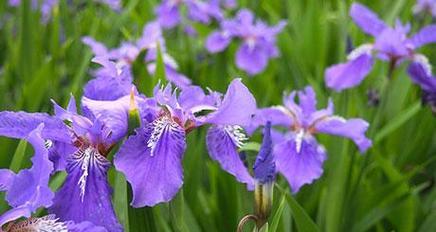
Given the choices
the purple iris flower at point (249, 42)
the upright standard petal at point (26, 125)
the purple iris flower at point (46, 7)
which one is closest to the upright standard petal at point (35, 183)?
the upright standard petal at point (26, 125)

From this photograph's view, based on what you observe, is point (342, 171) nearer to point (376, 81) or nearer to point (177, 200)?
point (177, 200)

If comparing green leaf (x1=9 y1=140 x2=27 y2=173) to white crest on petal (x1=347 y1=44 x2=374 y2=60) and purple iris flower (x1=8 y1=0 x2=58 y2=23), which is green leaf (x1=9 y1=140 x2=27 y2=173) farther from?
purple iris flower (x1=8 y1=0 x2=58 y2=23)

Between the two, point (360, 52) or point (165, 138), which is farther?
point (360, 52)

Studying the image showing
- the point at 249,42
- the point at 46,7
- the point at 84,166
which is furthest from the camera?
the point at 46,7

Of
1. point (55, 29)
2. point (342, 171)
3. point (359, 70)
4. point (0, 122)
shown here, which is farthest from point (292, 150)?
point (55, 29)

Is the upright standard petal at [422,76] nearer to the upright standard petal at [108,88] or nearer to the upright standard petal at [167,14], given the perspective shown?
the upright standard petal at [108,88]

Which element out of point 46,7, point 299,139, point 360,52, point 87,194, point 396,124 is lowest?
point 46,7

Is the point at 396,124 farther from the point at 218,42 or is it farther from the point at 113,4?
the point at 113,4

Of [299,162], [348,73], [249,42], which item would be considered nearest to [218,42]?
[249,42]

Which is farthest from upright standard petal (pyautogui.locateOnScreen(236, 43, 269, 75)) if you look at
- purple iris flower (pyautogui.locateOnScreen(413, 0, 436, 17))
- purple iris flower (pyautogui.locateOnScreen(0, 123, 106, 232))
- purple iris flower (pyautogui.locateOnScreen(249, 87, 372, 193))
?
purple iris flower (pyautogui.locateOnScreen(0, 123, 106, 232))
